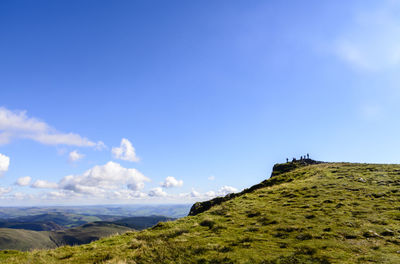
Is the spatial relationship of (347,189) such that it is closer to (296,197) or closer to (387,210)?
(296,197)

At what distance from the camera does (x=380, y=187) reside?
30.1 m

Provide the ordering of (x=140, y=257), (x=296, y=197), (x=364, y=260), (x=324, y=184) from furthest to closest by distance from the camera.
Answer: (x=324, y=184) < (x=296, y=197) < (x=140, y=257) < (x=364, y=260)

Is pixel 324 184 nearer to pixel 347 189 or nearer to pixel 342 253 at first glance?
pixel 347 189

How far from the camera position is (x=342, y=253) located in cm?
1254

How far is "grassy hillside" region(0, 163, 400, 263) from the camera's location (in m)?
12.9

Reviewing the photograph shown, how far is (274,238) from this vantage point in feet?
52.3

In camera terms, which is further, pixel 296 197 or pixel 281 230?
pixel 296 197

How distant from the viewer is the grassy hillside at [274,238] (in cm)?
1285

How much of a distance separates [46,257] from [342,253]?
18.2 m

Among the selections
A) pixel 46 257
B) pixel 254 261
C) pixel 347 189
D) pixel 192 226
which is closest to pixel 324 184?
pixel 347 189

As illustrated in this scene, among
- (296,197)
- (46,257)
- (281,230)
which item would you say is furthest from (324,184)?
(46,257)

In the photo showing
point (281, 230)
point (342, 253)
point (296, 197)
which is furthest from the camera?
point (296, 197)

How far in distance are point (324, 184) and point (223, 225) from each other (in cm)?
2226

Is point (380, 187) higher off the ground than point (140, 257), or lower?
higher
